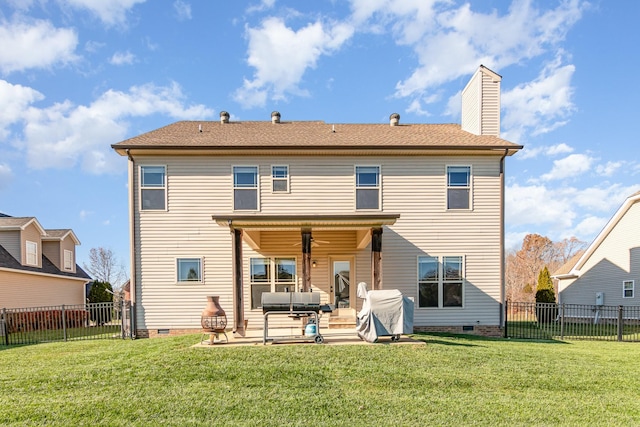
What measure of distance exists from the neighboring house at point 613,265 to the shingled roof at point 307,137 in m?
9.86

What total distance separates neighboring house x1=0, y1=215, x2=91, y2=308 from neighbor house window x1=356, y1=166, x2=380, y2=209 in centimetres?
1462

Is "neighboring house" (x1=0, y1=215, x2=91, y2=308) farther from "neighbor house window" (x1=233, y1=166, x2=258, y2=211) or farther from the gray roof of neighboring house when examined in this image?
"neighbor house window" (x1=233, y1=166, x2=258, y2=211)

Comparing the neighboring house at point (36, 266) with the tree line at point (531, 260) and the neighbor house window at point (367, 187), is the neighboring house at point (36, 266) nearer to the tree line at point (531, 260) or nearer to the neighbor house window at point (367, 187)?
the neighbor house window at point (367, 187)

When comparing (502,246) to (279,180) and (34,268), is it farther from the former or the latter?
(34,268)

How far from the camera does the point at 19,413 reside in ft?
17.1

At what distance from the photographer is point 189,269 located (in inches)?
458

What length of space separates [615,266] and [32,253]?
90.7 feet

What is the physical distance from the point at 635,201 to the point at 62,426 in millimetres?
21650

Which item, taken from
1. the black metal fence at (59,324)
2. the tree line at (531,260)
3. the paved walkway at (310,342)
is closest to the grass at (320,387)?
the paved walkway at (310,342)

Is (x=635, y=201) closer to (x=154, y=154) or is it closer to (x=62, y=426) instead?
(x=154, y=154)

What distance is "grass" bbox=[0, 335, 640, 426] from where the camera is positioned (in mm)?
5094

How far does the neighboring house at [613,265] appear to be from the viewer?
55.4ft

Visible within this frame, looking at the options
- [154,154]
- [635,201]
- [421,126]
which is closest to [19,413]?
[154,154]

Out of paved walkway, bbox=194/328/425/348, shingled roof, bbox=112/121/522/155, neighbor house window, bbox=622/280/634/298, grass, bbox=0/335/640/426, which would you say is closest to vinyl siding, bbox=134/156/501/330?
shingled roof, bbox=112/121/522/155
